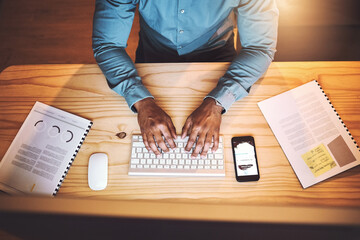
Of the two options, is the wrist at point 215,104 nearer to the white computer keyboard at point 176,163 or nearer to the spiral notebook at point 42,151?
the white computer keyboard at point 176,163

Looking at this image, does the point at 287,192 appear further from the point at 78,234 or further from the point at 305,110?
the point at 78,234

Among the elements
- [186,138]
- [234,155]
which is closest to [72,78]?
[186,138]

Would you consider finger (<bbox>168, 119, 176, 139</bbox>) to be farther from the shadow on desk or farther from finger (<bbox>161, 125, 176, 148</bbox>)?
the shadow on desk

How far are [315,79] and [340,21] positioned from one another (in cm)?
66

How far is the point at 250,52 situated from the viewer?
3.14ft

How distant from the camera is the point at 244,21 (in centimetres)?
96

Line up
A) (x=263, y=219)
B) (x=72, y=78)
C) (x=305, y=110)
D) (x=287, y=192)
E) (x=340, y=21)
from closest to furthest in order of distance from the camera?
1. (x=263, y=219)
2. (x=287, y=192)
3. (x=305, y=110)
4. (x=72, y=78)
5. (x=340, y=21)

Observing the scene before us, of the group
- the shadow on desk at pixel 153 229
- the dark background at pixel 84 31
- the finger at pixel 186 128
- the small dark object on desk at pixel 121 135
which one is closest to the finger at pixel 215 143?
the finger at pixel 186 128

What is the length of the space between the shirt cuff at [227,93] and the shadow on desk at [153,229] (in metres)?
0.56

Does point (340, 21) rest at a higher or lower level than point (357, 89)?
higher

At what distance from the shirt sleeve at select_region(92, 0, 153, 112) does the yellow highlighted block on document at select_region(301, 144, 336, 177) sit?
0.61 metres

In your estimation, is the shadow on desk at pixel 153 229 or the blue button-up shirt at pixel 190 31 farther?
the blue button-up shirt at pixel 190 31

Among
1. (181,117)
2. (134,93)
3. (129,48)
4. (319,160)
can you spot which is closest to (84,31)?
(129,48)

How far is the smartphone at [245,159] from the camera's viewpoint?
78 centimetres
